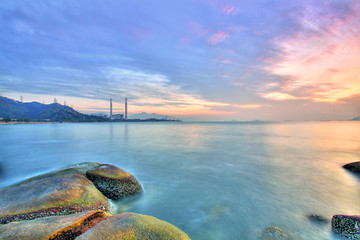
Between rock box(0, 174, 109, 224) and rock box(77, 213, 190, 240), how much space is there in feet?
5.42

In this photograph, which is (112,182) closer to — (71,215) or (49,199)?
(49,199)

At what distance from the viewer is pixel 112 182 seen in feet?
18.1

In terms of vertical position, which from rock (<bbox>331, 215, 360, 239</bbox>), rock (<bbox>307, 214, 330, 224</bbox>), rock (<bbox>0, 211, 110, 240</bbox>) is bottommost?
rock (<bbox>307, 214, 330, 224</bbox>)

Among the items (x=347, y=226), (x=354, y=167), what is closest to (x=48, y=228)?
(x=347, y=226)

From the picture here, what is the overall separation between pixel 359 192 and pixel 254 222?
18.2 feet

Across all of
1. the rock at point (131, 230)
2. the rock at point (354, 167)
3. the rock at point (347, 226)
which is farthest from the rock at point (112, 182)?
the rock at point (354, 167)

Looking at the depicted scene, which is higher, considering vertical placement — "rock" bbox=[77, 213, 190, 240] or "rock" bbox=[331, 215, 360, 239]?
"rock" bbox=[77, 213, 190, 240]

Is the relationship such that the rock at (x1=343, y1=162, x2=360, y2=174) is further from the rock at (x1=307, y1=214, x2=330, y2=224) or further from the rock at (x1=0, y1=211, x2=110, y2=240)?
the rock at (x1=0, y1=211, x2=110, y2=240)

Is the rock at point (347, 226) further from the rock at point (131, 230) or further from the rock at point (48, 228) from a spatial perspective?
the rock at point (48, 228)

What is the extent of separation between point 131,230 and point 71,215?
1.44 m

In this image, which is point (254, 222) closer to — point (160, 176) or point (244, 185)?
point (244, 185)

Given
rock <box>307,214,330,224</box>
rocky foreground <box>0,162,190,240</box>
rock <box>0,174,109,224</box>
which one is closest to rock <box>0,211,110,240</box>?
rocky foreground <box>0,162,190,240</box>

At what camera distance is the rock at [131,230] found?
7.85 ft

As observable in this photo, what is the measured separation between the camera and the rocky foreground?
253 cm
